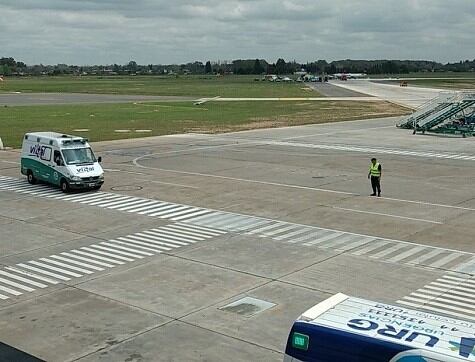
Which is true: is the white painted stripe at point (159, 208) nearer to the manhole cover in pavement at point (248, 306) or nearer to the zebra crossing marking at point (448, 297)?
the manhole cover in pavement at point (248, 306)

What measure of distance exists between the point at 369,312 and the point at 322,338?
0.92 m

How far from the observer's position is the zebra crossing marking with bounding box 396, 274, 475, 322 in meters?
15.8

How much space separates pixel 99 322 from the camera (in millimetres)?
15086

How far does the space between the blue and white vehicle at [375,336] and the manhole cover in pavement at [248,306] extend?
22.7 feet

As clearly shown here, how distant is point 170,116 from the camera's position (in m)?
81.4

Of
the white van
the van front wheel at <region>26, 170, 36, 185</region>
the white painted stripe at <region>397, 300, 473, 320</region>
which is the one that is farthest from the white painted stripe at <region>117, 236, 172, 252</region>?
the van front wheel at <region>26, 170, 36, 185</region>

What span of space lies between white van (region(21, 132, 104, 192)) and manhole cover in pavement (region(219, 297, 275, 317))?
17116mm

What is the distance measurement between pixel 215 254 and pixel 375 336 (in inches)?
523

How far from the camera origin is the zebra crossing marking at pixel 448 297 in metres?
15.8

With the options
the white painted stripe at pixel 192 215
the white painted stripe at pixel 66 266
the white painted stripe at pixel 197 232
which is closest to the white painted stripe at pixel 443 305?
the white painted stripe at pixel 197 232

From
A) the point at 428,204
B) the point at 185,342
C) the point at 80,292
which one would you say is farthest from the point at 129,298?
the point at 428,204

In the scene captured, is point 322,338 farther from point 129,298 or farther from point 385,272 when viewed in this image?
point 385,272

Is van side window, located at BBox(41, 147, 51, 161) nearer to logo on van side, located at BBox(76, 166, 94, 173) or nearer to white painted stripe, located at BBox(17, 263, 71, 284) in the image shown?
logo on van side, located at BBox(76, 166, 94, 173)

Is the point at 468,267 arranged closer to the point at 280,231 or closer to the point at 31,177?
the point at 280,231
